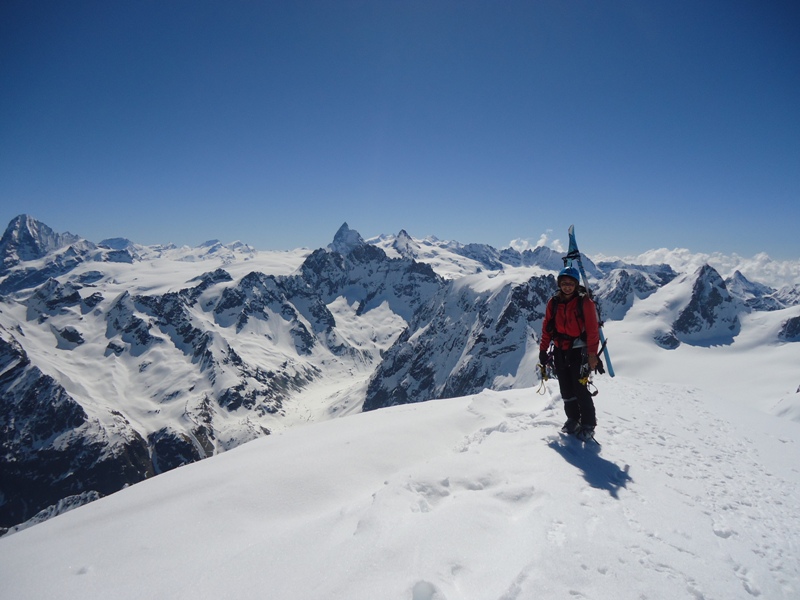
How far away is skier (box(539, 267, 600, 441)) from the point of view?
8.84m

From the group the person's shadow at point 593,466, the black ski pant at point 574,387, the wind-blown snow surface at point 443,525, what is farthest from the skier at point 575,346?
the wind-blown snow surface at point 443,525

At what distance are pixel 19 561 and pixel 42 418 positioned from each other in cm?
26772

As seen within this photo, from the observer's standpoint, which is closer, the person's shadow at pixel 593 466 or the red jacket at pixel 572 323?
the person's shadow at pixel 593 466

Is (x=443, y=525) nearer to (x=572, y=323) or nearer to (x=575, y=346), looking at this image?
(x=575, y=346)

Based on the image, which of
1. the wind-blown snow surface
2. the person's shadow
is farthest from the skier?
the wind-blown snow surface

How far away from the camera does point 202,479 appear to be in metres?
8.23

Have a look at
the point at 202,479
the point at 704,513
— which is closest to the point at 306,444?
the point at 202,479

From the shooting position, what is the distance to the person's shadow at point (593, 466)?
6969mm

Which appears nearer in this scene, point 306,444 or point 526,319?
point 306,444

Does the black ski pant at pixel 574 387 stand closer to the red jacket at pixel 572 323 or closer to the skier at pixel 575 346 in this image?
the skier at pixel 575 346

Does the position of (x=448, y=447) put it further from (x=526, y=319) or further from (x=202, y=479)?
(x=526, y=319)

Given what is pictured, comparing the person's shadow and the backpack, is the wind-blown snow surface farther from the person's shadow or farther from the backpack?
the backpack

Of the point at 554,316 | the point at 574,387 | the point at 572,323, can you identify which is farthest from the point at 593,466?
the point at 554,316

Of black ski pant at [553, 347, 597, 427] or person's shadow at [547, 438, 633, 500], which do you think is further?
black ski pant at [553, 347, 597, 427]
